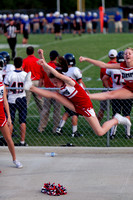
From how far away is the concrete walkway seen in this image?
289 inches

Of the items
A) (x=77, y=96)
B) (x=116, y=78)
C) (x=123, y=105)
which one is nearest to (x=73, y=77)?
(x=116, y=78)

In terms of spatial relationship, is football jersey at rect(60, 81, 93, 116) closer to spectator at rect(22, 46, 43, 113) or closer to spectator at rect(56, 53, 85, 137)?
spectator at rect(56, 53, 85, 137)

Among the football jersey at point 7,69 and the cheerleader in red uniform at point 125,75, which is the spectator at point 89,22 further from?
the cheerleader in red uniform at point 125,75

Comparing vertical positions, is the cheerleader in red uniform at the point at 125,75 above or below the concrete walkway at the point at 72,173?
above

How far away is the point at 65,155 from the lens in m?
9.45

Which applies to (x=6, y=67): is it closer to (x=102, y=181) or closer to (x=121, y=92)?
(x=121, y=92)

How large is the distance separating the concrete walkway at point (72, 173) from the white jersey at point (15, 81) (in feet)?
3.67

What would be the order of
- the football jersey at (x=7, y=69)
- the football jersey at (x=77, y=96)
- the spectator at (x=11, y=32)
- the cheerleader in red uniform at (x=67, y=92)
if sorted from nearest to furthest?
the cheerleader in red uniform at (x=67, y=92)
the football jersey at (x=77, y=96)
the football jersey at (x=7, y=69)
the spectator at (x=11, y=32)

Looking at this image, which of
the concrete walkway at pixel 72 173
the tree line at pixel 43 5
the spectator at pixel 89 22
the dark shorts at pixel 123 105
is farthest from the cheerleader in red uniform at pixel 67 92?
the tree line at pixel 43 5

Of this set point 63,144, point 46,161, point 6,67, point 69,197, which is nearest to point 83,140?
point 63,144

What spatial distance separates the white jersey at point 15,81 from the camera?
10008mm

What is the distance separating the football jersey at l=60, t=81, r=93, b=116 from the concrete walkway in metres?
1.13

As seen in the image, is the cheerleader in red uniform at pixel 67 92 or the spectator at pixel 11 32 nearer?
the cheerleader in red uniform at pixel 67 92

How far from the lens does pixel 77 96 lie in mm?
7840
